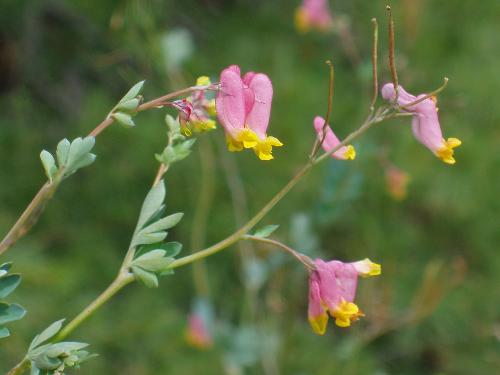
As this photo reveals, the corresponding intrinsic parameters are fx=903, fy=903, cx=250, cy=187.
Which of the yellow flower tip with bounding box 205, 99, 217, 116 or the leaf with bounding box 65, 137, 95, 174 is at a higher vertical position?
the leaf with bounding box 65, 137, 95, 174

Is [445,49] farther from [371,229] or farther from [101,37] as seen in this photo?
[101,37]

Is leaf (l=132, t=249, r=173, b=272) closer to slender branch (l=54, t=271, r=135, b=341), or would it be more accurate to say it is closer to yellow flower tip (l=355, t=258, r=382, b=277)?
slender branch (l=54, t=271, r=135, b=341)

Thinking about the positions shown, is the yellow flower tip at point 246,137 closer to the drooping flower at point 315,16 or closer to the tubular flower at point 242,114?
the tubular flower at point 242,114

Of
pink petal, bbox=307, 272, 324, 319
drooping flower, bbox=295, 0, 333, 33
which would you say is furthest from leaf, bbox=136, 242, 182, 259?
drooping flower, bbox=295, 0, 333, 33

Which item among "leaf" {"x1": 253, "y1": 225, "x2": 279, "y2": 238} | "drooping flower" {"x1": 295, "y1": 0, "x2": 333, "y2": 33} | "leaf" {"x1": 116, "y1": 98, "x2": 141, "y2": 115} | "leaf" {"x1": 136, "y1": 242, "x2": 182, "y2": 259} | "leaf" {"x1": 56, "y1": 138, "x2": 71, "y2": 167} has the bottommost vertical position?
"drooping flower" {"x1": 295, "y1": 0, "x2": 333, "y2": 33}

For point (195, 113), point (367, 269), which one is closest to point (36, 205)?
point (195, 113)

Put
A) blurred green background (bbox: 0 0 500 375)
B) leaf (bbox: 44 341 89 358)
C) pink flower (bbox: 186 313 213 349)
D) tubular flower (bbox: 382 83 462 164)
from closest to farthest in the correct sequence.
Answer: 1. leaf (bbox: 44 341 89 358)
2. tubular flower (bbox: 382 83 462 164)
3. pink flower (bbox: 186 313 213 349)
4. blurred green background (bbox: 0 0 500 375)

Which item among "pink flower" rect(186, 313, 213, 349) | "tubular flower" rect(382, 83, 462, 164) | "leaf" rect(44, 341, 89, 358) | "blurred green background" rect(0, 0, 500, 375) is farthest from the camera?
"blurred green background" rect(0, 0, 500, 375)
